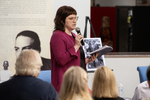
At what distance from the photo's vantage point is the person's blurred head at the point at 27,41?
4.65 meters

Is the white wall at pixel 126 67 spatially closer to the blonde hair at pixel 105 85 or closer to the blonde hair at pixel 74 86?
the blonde hair at pixel 105 85

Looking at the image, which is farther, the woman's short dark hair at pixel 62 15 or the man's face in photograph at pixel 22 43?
the man's face in photograph at pixel 22 43

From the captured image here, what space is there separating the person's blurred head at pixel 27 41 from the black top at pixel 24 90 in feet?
9.29

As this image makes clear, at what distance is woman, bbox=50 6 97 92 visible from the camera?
2.52 meters

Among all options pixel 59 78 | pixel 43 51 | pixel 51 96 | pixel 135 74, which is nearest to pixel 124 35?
pixel 135 74

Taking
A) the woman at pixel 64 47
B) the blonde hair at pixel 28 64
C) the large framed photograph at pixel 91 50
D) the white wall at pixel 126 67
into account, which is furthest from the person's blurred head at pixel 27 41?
the blonde hair at pixel 28 64

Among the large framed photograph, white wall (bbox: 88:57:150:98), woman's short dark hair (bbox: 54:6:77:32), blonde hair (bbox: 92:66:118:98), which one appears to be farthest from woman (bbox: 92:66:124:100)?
white wall (bbox: 88:57:150:98)

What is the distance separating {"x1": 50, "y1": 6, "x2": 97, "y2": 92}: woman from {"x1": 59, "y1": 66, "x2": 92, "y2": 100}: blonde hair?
92 centimetres

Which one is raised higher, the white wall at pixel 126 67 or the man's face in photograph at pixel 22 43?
the man's face in photograph at pixel 22 43

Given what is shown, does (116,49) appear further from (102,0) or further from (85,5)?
(85,5)

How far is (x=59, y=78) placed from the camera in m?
2.55

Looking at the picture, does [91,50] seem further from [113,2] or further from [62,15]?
[113,2]

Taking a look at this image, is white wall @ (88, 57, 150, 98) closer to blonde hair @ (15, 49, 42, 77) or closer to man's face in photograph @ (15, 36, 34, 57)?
man's face in photograph @ (15, 36, 34, 57)

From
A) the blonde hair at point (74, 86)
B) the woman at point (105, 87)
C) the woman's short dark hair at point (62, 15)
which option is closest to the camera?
the blonde hair at point (74, 86)
